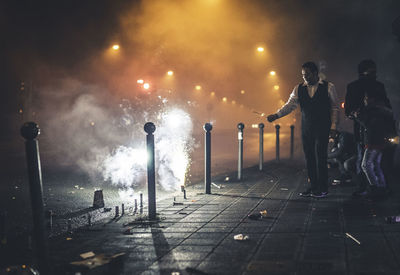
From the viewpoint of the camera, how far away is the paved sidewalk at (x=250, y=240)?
10.4ft

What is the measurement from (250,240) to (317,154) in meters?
2.66

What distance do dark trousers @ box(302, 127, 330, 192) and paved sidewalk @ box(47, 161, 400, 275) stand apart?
0.95 feet

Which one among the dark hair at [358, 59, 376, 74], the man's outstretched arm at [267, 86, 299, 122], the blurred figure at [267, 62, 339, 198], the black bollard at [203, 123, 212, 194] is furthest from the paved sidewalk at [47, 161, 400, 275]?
the dark hair at [358, 59, 376, 74]

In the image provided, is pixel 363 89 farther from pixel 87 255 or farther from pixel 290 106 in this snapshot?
pixel 87 255

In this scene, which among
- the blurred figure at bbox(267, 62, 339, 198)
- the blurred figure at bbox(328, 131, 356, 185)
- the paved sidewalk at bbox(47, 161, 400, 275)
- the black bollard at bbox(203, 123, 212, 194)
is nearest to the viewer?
the paved sidewalk at bbox(47, 161, 400, 275)

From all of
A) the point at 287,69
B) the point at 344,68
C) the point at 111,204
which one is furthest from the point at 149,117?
the point at 111,204

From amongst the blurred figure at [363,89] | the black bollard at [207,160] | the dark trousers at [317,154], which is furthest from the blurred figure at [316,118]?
the black bollard at [207,160]

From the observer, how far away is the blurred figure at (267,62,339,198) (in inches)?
235

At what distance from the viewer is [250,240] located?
3.90 m

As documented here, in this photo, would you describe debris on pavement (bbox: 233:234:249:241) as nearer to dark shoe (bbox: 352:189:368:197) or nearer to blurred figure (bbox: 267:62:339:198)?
blurred figure (bbox: 267:62:339:198)

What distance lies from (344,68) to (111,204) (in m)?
18.5

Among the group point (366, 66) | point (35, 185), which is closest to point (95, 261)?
point (35, 185)

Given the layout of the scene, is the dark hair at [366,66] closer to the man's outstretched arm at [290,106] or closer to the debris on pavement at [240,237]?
the man's outstretched arm at [290,106]

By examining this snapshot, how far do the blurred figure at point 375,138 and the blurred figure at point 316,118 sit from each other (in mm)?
495
